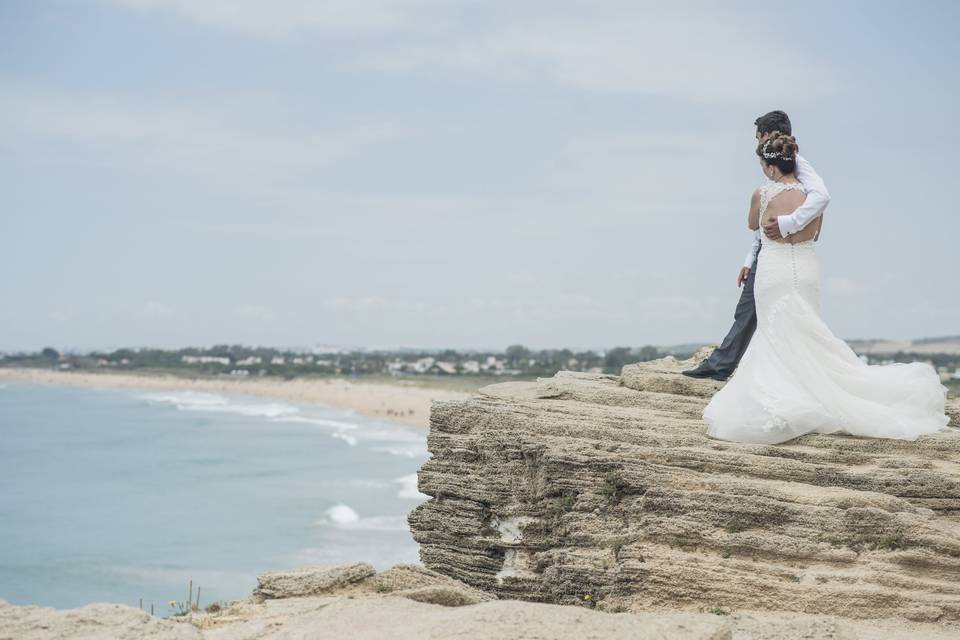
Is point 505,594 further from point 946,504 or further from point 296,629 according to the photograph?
point 946,504

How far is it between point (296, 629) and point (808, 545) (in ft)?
19.2

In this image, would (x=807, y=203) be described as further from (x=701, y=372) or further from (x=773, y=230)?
(x=701, y=372)

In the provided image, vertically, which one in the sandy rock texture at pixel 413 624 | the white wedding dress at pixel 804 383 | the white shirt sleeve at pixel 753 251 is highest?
the white shirt sleeve at pixel 753 251

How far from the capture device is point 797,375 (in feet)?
40.3

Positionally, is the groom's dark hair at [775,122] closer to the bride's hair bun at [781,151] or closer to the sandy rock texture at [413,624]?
the bride's hair bun at [781,151]

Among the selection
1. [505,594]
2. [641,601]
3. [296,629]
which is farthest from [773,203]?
[296,629]

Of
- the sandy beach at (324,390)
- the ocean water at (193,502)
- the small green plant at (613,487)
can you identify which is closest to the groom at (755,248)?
the small green plant at (613,487)

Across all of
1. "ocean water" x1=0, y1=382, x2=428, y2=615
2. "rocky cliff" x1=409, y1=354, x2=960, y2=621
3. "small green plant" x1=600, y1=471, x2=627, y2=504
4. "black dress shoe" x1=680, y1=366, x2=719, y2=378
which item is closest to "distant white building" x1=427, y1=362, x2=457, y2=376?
"ocean water" x1=0, y1=382, x2=428, y2=615

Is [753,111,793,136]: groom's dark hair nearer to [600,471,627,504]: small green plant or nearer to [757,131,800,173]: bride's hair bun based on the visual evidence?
[757,131,800,173]: bride's hair bun

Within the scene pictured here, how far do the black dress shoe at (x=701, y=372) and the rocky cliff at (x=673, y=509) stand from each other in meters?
0.16

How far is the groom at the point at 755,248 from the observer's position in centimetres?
1243

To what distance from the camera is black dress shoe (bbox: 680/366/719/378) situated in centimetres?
1412

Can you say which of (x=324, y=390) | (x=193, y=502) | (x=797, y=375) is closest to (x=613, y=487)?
(x=797, y=375)

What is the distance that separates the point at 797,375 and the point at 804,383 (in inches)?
5.3
